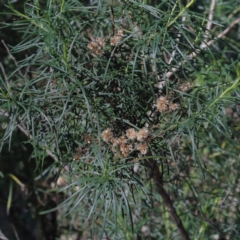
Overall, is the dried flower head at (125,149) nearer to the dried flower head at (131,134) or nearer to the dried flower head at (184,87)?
the dried flower head at (131,134)

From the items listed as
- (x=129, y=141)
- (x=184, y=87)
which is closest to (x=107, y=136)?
(x=129, y=141)

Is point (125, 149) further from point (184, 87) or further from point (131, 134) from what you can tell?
point (184, 87)

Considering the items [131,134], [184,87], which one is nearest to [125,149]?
[131,134]

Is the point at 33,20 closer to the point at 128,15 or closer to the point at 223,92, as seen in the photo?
the point at 128,15

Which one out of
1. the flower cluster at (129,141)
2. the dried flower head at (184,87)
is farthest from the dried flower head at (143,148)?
the dried flower head at (184,87)

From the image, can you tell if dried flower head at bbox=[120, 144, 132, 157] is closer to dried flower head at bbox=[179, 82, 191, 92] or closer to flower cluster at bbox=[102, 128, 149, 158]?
flower cluster at bbox=[102, 128, 149, 158]

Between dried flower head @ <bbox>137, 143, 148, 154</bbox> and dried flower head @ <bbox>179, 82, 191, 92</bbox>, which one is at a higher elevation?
dried flower head @ <bbox>179, 82, 191, 92</bbox>

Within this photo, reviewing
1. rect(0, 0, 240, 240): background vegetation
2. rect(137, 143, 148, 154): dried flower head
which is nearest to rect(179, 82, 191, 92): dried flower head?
rect(0, 0, 240, 240): background vegetation

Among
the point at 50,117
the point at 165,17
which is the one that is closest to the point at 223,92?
the point at 165,17
